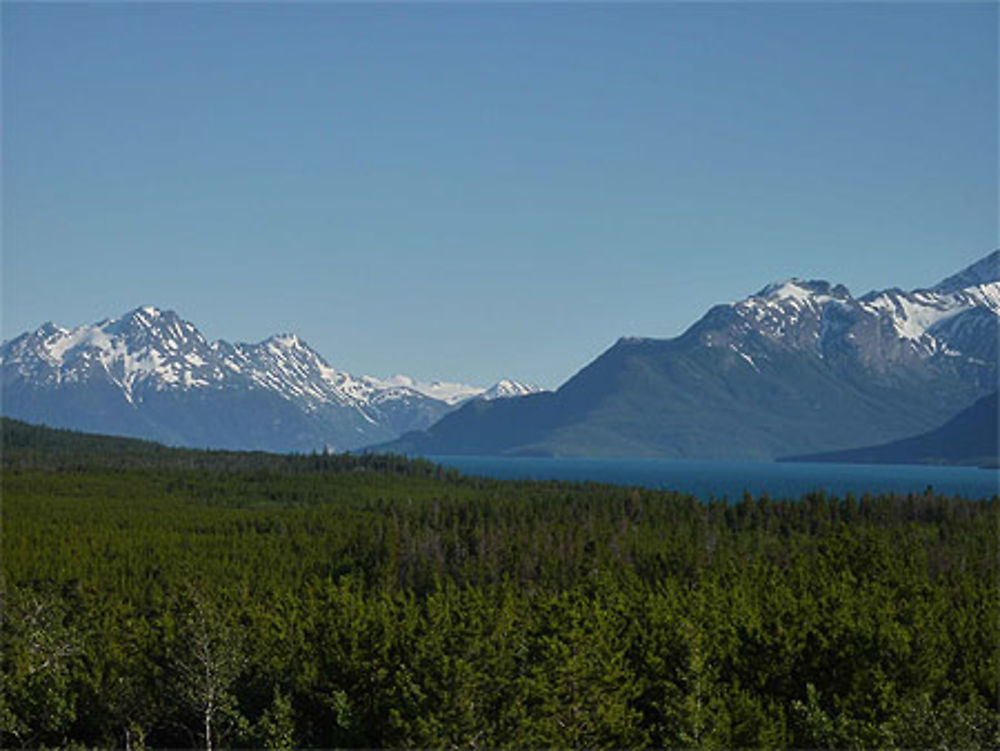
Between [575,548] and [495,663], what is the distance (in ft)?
367

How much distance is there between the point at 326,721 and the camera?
7725cm

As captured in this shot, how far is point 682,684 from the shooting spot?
70.9m

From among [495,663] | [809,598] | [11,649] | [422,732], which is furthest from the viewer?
[11,649]

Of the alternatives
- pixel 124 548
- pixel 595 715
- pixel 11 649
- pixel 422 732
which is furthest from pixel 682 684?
pixel 124 548

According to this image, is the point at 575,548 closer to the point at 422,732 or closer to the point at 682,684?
the point at 682,684

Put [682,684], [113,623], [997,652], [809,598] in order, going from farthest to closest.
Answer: [113,623], [809,598], [997,652], [682,684]

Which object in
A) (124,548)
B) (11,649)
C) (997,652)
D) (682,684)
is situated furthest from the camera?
(124,548)

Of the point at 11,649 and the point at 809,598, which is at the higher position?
the point at 809,598

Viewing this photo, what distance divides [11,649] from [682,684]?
59875mm

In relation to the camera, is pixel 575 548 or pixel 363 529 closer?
pixel 575 548

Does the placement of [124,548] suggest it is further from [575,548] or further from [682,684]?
[682,684]

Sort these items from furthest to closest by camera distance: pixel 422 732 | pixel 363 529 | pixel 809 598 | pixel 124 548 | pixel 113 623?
1. pixel 363 529
2. pixel 124 548
3. pixel 113 623
4. pixel 809 598
5. pixel 422 732

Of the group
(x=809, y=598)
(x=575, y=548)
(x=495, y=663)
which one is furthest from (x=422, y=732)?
(x=575, y=548)

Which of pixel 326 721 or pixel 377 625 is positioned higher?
pixel 377 625
